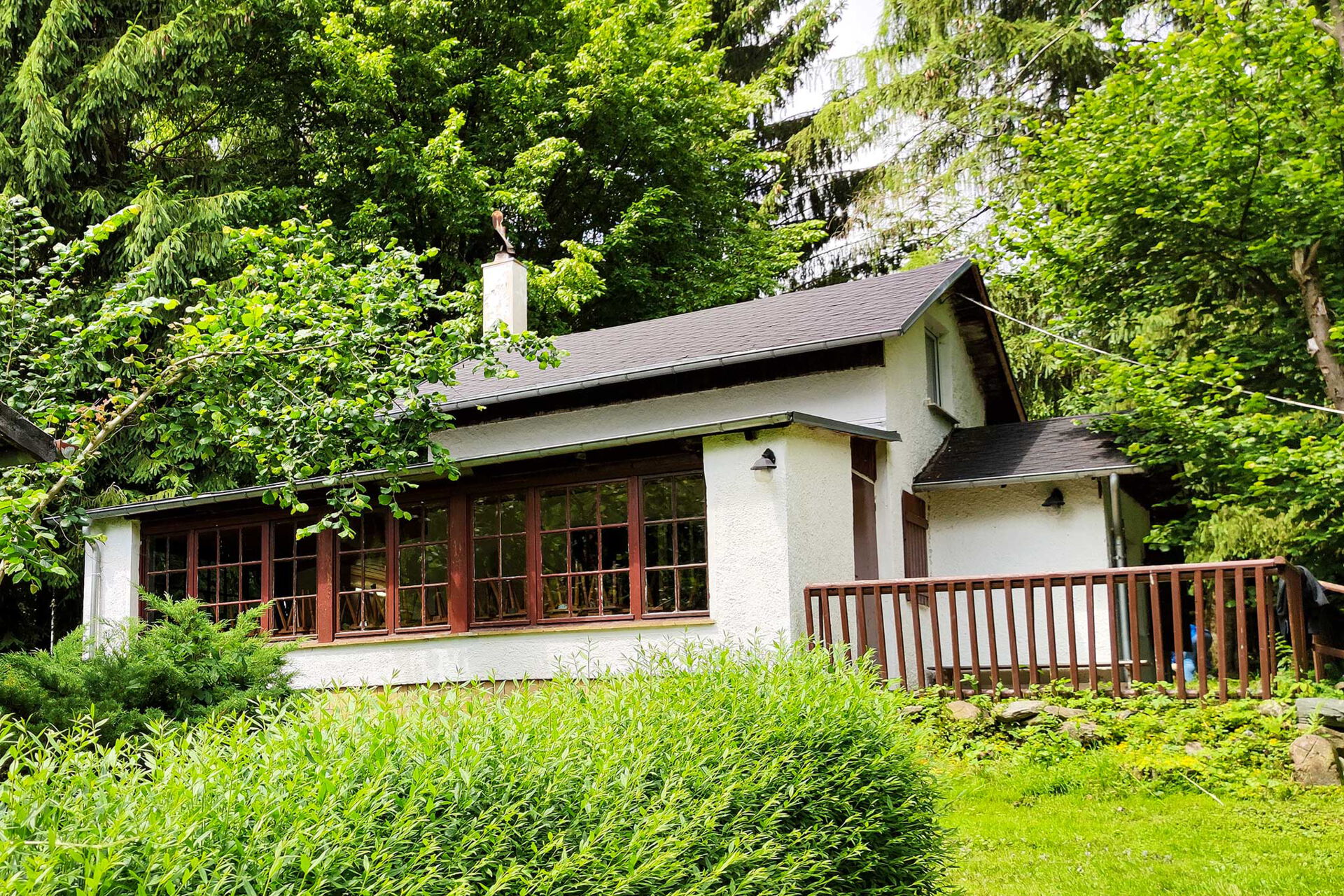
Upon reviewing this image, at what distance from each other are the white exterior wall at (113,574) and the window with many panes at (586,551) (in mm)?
6095

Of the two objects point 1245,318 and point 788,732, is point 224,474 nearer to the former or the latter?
point 1245,318

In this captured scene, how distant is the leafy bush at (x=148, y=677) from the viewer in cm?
750

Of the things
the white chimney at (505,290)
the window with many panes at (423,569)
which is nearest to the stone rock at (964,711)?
the window with many panes at (423,569)

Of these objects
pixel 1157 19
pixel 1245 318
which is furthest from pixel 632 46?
pixel 1245 318

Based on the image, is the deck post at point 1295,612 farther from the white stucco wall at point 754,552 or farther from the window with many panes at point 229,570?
the window with many panes at point 229,570

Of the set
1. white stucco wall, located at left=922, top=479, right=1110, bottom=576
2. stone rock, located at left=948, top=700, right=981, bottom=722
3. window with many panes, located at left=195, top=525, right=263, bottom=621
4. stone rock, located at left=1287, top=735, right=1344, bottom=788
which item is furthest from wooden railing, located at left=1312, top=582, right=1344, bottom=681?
window with many panes, located at left=195, top=525, right=263, bottom=621

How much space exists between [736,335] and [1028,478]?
3.65 metres

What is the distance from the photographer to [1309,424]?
1348 cm

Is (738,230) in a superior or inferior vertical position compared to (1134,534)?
superior

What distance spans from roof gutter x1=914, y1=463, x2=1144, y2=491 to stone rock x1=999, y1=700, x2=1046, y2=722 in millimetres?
3819

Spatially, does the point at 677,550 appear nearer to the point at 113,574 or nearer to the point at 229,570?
the point at 229,570

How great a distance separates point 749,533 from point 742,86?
19.4 meters

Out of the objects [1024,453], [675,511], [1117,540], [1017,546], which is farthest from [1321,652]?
[675,511]

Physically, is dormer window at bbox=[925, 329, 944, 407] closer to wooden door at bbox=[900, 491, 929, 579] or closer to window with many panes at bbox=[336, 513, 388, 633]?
wooden door at bbox=[900, 491, 929, 579]
